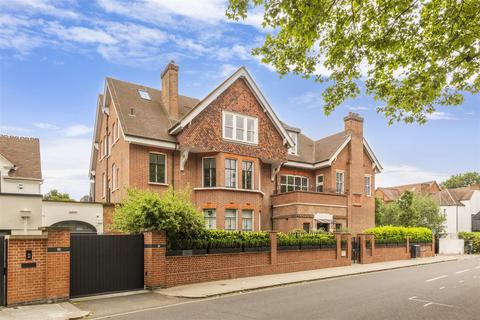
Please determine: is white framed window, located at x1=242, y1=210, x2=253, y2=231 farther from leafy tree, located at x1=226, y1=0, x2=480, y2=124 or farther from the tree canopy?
the tree canopy

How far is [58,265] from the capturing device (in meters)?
12.6

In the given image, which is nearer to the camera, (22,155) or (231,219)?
(22,155)

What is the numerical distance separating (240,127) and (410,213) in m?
23.5

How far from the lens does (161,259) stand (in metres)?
15.0

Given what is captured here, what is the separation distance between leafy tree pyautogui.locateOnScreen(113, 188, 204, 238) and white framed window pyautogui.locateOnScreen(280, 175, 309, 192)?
1575cm

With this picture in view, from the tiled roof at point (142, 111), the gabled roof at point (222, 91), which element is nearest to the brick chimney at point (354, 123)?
the gabled roof at point (222, 91)

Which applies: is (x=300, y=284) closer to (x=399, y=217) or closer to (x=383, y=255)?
(x=383, y=255)

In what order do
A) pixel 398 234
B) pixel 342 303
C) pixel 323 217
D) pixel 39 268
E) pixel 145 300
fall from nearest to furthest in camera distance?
1. pixel 342 303
2. pixel 39 268
3. pixel 145 300
4. pixel 323 217
5. pixel 398 234

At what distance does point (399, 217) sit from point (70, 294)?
35507 millimetres

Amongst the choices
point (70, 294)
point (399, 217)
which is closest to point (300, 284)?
point (70, 294)

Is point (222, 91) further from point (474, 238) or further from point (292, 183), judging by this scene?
point (474, 238)

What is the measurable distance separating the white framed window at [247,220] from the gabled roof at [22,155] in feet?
40.6

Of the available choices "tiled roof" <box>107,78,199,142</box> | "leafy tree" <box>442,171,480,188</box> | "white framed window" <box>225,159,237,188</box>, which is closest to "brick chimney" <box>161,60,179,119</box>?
"tiled roof" <box>107,78,199,142</box>

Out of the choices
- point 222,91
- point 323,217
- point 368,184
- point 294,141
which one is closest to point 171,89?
point 222,91
